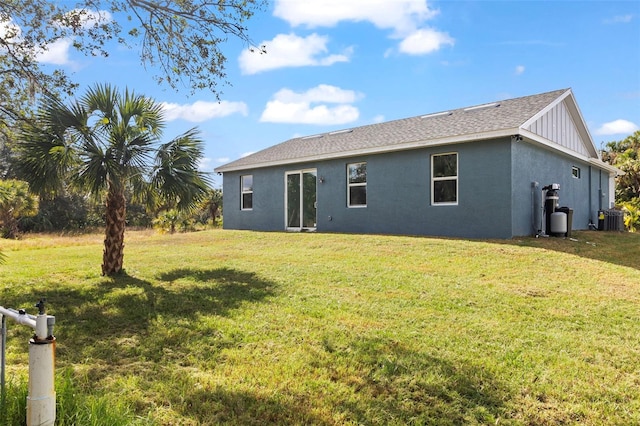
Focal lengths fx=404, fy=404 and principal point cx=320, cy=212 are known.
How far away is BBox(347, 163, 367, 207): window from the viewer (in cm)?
1424

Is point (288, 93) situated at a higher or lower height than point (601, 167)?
higher

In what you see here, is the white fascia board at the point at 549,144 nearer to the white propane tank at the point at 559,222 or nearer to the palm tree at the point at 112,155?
the white propane tank at the point at 559,222

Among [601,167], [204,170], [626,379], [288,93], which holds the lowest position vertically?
[626,379]

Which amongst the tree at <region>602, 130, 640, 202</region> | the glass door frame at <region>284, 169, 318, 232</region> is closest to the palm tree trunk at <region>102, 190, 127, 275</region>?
the glass door frame at <region>284, 169, 318, 232</region>

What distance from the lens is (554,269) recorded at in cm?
772

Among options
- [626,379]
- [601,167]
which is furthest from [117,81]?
[601,167]

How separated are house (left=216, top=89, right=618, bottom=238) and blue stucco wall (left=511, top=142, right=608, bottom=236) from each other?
0.11 feet

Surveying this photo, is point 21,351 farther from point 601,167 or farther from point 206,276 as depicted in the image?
point 601,167

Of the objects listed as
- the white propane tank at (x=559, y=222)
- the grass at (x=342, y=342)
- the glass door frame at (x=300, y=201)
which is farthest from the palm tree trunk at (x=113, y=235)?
the white propane tank at (x=559, y=222)

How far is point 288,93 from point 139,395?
564 inches

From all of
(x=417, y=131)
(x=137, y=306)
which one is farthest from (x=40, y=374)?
(x=417, y=131)

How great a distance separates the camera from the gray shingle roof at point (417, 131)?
11797mm

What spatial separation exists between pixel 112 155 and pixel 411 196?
8885 mm

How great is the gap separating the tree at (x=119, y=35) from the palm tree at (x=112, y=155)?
28.7 inches
